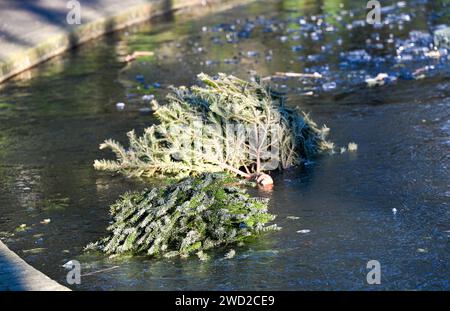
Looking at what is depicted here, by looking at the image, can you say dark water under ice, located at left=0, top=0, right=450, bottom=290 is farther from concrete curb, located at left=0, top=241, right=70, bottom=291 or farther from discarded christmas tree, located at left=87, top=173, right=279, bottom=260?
concrete curb, located at left=0, top=241, right=70, bottom=291

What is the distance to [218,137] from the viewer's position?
9.87m

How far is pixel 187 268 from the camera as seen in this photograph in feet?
24.6

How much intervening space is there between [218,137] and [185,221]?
2035mm

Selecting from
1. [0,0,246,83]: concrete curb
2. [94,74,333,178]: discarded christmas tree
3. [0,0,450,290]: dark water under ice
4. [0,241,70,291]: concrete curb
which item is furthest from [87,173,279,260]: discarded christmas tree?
[0,0,246,83]: concrete curb

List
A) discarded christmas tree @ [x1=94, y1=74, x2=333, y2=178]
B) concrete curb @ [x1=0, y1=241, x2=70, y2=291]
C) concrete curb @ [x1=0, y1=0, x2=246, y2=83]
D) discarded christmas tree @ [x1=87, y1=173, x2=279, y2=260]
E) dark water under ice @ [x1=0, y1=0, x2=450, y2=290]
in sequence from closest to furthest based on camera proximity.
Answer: concrete curb @ [x1=0, y1=241, x2=70, y2=291] → dark water under ice @ [x1=0, y1=0, x2=450, y2=290] → discarded christmas tree @ [x1=87, y1=173, x2=279, y2=260] → discarded christmas tree @ [x1=94, y1=74, x2=333, y2=178] → concrete curb @ [x1=0, y1=0, x2=246, y2=83]

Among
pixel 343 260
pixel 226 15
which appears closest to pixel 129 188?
pixel 343 260

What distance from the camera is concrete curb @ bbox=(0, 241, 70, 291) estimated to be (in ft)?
22.6

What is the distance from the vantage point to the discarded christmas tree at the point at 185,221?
7.89m

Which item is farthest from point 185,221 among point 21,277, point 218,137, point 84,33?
point 84,33

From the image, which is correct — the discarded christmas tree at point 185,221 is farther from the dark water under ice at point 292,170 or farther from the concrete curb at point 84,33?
the concrete curb at point 84,33

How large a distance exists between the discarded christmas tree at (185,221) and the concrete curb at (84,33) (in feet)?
26.2

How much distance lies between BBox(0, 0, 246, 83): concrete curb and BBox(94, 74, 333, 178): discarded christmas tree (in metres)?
6.15

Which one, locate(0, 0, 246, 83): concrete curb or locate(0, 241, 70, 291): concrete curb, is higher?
locate(0, 0, 246, 83): concrete curb
